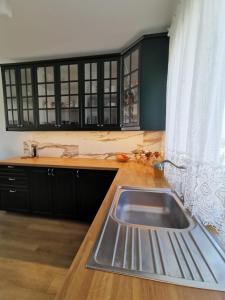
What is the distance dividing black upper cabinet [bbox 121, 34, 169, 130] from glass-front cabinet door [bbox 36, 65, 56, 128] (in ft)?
4.23

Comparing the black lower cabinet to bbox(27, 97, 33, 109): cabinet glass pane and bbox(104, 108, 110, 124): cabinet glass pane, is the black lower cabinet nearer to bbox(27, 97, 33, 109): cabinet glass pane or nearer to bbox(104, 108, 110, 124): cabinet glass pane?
bbox(104, 108, 110, 124): cabinet glass pane

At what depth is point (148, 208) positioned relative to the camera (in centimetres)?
143

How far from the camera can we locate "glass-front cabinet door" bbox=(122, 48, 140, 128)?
2.19 m

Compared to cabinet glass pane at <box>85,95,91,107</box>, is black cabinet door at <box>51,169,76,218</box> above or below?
below

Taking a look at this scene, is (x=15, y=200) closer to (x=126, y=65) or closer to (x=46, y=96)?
(x=46, y=96)

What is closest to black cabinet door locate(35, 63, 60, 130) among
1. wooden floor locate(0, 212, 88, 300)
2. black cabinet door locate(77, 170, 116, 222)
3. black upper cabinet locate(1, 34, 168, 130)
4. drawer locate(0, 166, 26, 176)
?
black upper cabinet locate(1, 34, 168, 130)

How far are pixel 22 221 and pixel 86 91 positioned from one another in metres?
2.24

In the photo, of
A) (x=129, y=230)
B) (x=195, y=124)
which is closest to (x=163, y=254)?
(x=129, y=230)

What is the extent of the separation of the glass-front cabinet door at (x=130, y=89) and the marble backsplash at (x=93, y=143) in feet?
1.42

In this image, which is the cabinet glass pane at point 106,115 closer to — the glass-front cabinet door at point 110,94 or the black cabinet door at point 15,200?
the glass-front cabinet door at point 110,94

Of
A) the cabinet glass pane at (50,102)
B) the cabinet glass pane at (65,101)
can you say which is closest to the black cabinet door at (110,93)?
the cabinet glass pane at (65,101)

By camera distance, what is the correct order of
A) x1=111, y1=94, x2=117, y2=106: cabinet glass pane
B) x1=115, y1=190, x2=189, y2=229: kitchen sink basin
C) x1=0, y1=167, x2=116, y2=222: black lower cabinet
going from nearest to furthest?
x1=115, y1=190, x2=189, y2=229: kitchen sink basin < x1=0, y1=167, x2=116, y2=222: black lower cabinet < x1=111, y1=94, x2=117, y2=106: cabinet glass pane

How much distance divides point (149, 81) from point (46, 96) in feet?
5.52

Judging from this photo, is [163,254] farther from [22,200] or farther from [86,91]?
[22,200]
